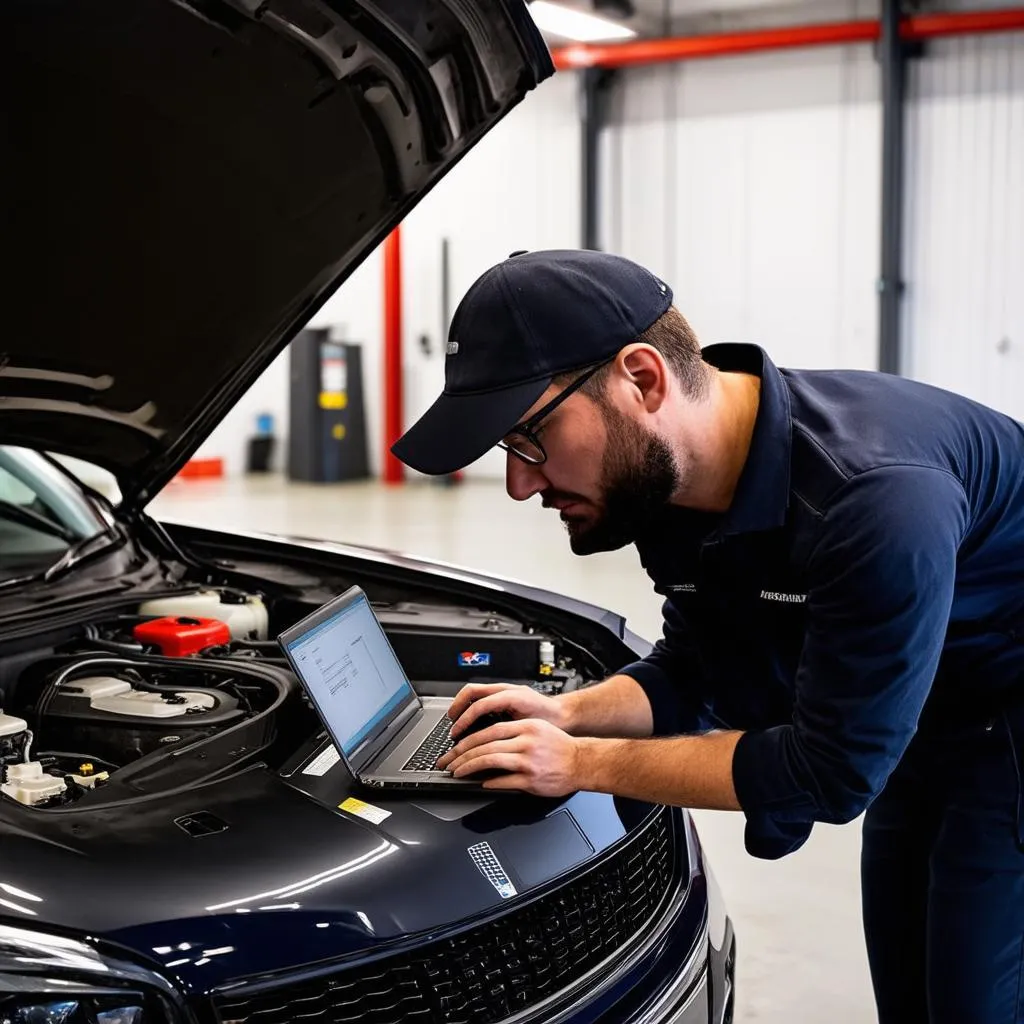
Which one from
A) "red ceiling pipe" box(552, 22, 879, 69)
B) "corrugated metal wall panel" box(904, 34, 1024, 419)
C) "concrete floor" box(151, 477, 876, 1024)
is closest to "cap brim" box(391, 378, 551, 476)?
"concrete floor" box(151, 477, 876, 1024)

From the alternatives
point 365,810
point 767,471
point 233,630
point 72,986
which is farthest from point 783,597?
point 233,630

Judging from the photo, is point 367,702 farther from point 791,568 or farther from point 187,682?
point 791,568

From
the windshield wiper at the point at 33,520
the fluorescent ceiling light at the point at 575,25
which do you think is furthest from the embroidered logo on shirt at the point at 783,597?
the fluorescent ceiling light at the point at 575,25

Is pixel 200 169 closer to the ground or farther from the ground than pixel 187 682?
farther from the ground

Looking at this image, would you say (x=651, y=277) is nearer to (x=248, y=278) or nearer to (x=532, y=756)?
(x=532, y=756)

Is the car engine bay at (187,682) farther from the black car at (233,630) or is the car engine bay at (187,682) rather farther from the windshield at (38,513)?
the windshield at (38,513)

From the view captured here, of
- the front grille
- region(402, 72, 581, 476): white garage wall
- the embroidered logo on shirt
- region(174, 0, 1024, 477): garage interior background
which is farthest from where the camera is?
region(402, 72, 581, 476): white garage wall

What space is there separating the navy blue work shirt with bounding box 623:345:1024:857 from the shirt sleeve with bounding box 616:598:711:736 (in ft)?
0.32

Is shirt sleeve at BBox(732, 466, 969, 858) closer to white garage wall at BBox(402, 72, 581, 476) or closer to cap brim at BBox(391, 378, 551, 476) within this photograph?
cap brim at BBox(391, 378, 551, 476)

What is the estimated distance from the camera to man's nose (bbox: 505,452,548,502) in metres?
1.35

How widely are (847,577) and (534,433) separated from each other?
13.5 inches

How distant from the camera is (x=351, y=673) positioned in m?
1.64

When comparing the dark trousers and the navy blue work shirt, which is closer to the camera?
the navy blue work shirt

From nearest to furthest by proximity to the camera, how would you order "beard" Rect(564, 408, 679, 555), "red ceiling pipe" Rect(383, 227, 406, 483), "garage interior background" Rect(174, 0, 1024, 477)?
"beard" Rect(564, 408, 679, 555) < "garage interior background" Rect(174, 0, 1024, 477) < "red ceiling pipe" Rect(383, 227, 406, 483)
